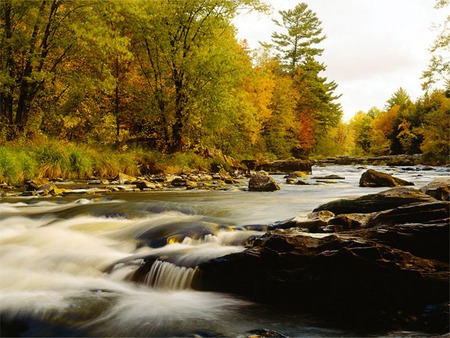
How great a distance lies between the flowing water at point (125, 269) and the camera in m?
2.91

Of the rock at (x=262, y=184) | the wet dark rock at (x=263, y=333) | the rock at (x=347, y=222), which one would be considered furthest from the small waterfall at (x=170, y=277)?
the rock at (x=262, y=184)

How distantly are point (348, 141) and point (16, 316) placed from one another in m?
84.2

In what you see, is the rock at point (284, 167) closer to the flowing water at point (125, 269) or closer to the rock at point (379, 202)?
the flowing water at point (125, 269)

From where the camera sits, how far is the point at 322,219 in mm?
4422

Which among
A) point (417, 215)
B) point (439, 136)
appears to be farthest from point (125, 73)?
point (439, 136)

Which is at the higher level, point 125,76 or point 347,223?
point 125,76

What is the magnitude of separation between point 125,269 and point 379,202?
334 cm

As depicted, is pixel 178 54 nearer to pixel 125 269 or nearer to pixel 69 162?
pixel 69 162

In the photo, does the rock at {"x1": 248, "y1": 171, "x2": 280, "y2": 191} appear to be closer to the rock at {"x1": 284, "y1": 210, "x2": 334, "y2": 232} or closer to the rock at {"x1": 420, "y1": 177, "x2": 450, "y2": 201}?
the rock at {"x1": 420, "y1": 177, "x2": 450, "y2": 201}

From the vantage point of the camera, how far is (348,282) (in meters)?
3.04

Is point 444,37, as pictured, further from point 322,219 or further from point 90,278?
point 90,278

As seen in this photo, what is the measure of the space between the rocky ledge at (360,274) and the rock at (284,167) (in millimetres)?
16389

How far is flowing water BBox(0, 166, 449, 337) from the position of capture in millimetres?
2906

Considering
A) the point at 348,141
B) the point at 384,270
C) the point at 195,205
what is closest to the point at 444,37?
the point at 195,205
